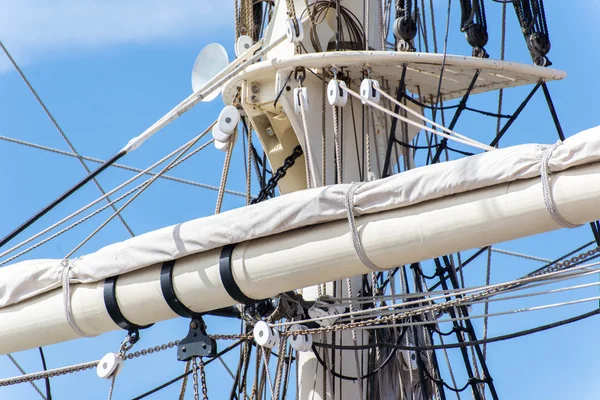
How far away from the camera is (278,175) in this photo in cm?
1209

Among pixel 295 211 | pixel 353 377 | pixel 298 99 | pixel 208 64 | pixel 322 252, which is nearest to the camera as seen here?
pixel 322 252

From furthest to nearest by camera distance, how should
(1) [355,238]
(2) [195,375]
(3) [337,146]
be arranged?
1. (3) [337,146]
2. (2) [195,375]
3. (1) [355,238]

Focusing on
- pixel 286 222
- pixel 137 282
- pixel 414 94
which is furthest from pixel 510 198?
pixel 414 94

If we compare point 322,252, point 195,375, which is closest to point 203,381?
point 195,375

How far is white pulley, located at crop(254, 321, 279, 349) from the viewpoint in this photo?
10.2 meters

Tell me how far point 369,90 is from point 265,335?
6.95 feet

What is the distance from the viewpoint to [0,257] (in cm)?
1134

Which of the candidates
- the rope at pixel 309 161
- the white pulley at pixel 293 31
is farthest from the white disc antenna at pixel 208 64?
the rope at pixel 309 161

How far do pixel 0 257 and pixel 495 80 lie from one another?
3.76 m

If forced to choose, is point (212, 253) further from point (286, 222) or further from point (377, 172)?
point (377, 172)

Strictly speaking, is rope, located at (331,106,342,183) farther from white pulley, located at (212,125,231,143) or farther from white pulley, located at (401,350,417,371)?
white pulley, located at (401,350,417,371)

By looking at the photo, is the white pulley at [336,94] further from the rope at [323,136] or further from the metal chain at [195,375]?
the metal chain at [195,375]

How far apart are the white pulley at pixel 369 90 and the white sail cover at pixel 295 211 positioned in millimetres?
1614

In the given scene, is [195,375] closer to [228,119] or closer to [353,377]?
[353,377]
